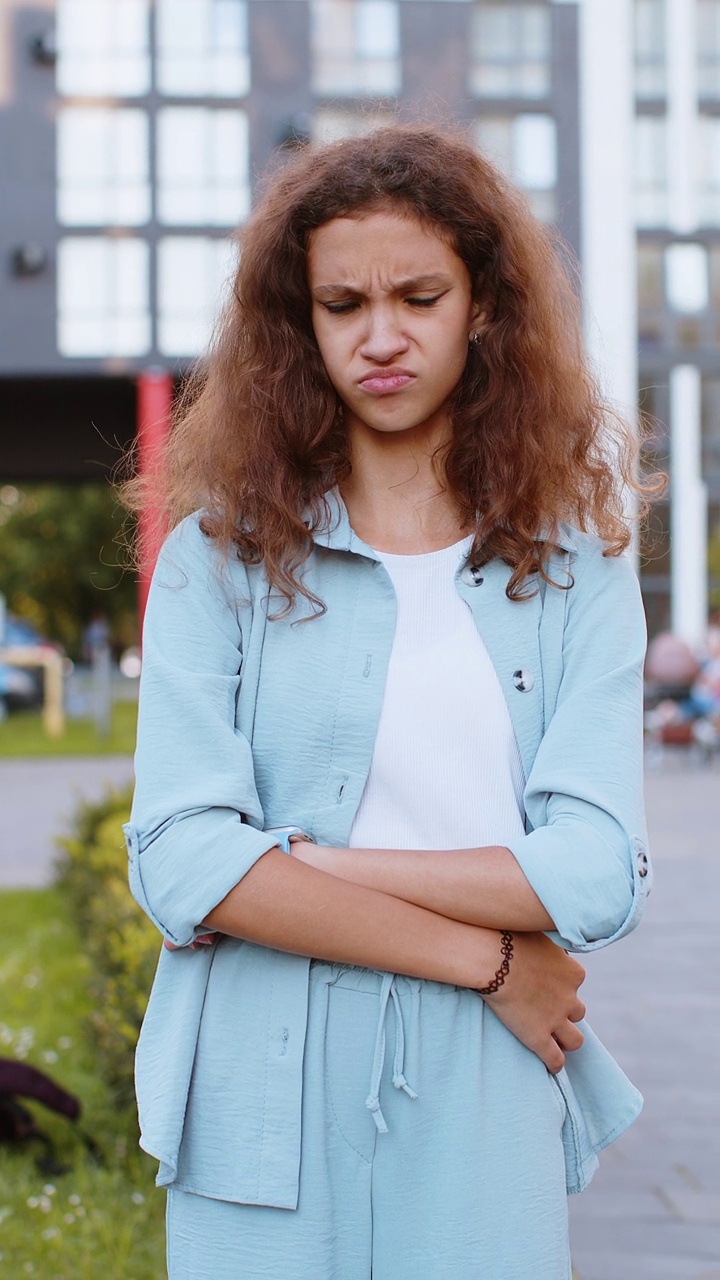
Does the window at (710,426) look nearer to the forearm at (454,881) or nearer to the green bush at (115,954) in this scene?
the green bush at (115,954)

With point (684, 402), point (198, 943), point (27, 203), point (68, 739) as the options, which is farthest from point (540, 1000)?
point (684, 402)

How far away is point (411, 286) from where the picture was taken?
5.62 feet

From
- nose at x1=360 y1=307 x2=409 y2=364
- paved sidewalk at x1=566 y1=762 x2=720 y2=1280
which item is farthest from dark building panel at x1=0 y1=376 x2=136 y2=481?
nose at x1=360 y1=307 x2=409 y2=364

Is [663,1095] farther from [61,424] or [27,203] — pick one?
[27,203]

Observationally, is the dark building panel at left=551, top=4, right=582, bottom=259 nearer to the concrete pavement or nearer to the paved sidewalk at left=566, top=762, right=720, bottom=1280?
the concrete pavement

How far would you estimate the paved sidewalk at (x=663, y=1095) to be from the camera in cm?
346

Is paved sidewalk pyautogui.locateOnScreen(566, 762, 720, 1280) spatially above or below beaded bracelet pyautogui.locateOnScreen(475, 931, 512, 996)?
below

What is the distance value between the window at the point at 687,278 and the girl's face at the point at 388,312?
29007mm

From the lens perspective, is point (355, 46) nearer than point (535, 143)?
Yes

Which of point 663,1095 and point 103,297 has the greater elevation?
point 103,297

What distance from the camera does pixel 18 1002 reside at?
555 cm

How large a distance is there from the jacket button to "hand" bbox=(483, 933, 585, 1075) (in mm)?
285

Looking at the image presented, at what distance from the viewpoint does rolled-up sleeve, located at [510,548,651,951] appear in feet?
5.22

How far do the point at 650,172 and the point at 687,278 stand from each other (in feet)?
7.44
